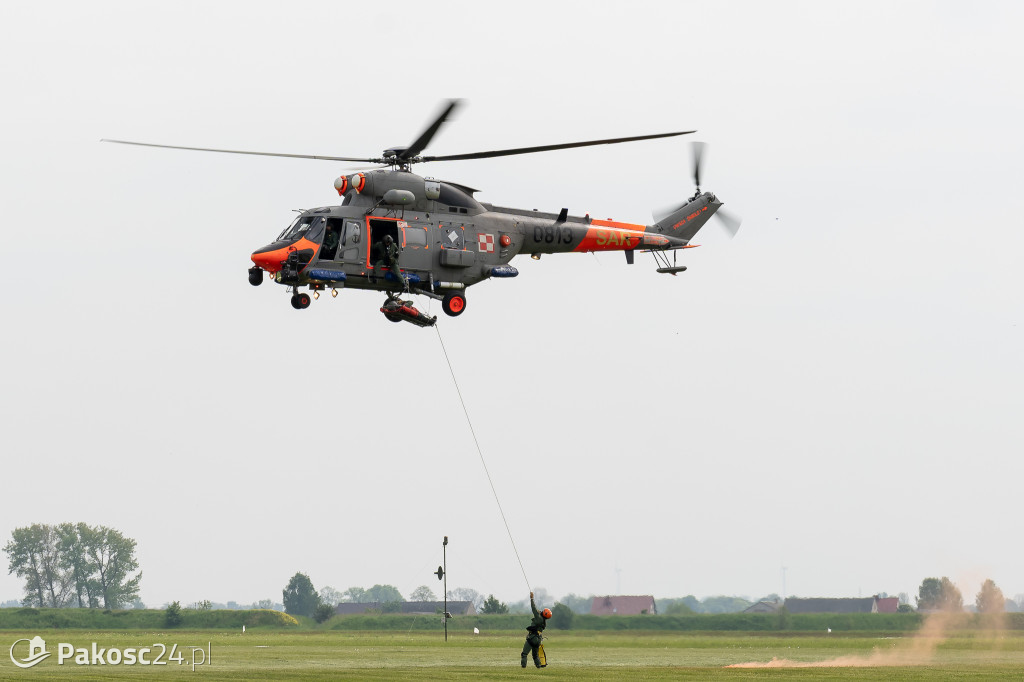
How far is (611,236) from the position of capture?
181 feet

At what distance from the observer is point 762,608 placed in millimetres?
179125

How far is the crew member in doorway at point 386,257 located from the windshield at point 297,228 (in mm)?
2624

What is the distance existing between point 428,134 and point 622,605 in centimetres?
14560

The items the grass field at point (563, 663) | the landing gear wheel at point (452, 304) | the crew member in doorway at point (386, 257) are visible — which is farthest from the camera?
the landing gear wheel at point (452, 304)

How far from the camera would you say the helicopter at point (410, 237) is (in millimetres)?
45531

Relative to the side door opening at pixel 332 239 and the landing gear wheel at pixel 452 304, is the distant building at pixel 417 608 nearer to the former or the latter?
the landing gear wheel at pixel 452 304

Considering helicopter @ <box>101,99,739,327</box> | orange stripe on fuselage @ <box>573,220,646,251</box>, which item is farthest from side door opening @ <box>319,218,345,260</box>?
orange stripe on fuselage @ <box>573,220,646,251</box>

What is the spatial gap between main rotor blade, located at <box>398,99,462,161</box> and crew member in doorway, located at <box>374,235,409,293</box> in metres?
3.42

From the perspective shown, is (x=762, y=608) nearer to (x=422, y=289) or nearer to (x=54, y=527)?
(x=54, y=527)

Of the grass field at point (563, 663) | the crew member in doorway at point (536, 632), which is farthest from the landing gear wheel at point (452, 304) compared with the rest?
the grass field at point (563, 663)

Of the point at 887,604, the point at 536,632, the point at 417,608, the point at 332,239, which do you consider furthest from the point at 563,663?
the point at 887,604

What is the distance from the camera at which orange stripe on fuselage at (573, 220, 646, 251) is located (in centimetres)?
5428

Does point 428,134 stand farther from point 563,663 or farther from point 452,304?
point 563,663

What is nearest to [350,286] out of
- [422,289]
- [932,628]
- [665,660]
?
[422,289]
